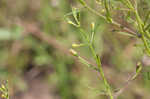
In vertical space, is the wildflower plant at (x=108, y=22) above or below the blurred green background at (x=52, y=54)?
above

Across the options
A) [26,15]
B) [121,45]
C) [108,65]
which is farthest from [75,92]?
[26,15]

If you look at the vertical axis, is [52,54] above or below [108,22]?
below

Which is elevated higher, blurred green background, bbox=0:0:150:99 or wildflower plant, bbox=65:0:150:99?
wildflower plant, bbox=65:0:150:99

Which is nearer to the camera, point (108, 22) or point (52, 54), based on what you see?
point (108, 22)

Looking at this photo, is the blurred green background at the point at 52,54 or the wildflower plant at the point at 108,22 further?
the blurred green background at the point at 52,54

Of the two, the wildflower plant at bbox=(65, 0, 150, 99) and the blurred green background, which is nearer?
the wildflower plant at bbox=(65, 0, 150, 99)

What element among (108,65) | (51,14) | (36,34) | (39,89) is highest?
(51,14)

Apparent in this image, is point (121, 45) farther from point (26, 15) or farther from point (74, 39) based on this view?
point (26, 15)

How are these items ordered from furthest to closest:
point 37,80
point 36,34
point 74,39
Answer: point 37,80
point 36,34
point 74,39
